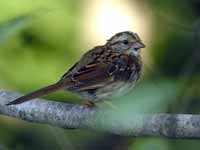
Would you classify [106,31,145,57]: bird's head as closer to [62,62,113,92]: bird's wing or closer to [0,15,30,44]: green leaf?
[62,62,113,92]: bird's wing

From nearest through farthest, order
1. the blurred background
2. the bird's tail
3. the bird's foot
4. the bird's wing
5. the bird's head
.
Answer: the bird's tail → the bird's foot → the bird's wing → the bird's head → the blurred background

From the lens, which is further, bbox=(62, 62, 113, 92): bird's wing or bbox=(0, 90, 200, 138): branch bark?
bbox=(62, 62, 113, 92): bird's wing

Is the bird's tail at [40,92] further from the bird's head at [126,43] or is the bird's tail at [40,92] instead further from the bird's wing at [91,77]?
the bird's head at [126,43]

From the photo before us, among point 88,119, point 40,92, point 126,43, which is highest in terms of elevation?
point 126,43

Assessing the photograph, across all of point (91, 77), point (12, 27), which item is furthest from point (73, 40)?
point (12, 27)

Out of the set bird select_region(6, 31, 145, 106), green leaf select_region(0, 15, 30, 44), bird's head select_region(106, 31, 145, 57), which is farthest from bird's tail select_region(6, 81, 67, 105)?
green leaf select_region(0, 15, 30, 44)

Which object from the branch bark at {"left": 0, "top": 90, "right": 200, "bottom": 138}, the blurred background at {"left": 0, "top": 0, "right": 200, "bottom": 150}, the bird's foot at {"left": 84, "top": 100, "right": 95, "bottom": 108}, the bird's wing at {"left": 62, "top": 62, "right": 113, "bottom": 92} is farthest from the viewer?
the blurred background at {"left": 0, "top": 0, "right": 200, "bottom": 150}

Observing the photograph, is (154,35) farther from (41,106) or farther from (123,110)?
(123,110)

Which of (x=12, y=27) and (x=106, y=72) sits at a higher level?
(x=12, y=27)

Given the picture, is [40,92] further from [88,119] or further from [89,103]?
[89,103]
